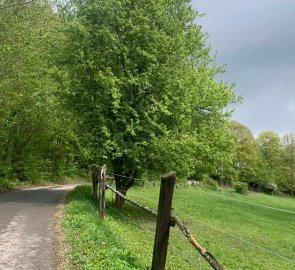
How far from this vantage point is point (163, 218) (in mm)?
6402

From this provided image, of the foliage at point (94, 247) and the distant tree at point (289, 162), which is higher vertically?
the distant tree at point (289, 162)

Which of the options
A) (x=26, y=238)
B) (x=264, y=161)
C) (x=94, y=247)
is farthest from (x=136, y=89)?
(x=264, y=161)

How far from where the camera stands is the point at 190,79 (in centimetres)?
2167

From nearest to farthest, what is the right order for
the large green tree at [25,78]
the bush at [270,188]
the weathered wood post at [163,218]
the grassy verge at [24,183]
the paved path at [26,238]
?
the weathered wood post at [163,218]
the paved path at [26,238]
the large green tree at [25,78]
the grassy verge at [24,183]
the bush at [270,188]

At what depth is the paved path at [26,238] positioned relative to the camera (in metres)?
8.40

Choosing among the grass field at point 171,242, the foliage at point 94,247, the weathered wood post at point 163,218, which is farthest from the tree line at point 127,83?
the weathered wood post at point 163,218

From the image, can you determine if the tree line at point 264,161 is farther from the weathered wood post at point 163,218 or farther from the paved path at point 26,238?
the weathered wood post at point 163,218

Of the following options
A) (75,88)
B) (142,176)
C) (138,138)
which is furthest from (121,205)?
(75,88)

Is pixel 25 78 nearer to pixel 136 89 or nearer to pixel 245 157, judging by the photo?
pixel 136 89

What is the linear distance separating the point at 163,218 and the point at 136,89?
14.9 metres

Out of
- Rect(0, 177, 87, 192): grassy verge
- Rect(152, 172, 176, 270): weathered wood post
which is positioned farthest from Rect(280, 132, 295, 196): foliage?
Rect(152, 172, 176, 270): weathered wood post

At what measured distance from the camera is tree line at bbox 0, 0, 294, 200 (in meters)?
19.7

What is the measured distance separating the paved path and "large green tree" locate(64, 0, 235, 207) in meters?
5.37

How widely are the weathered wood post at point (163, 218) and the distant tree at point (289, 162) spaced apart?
88.5m
